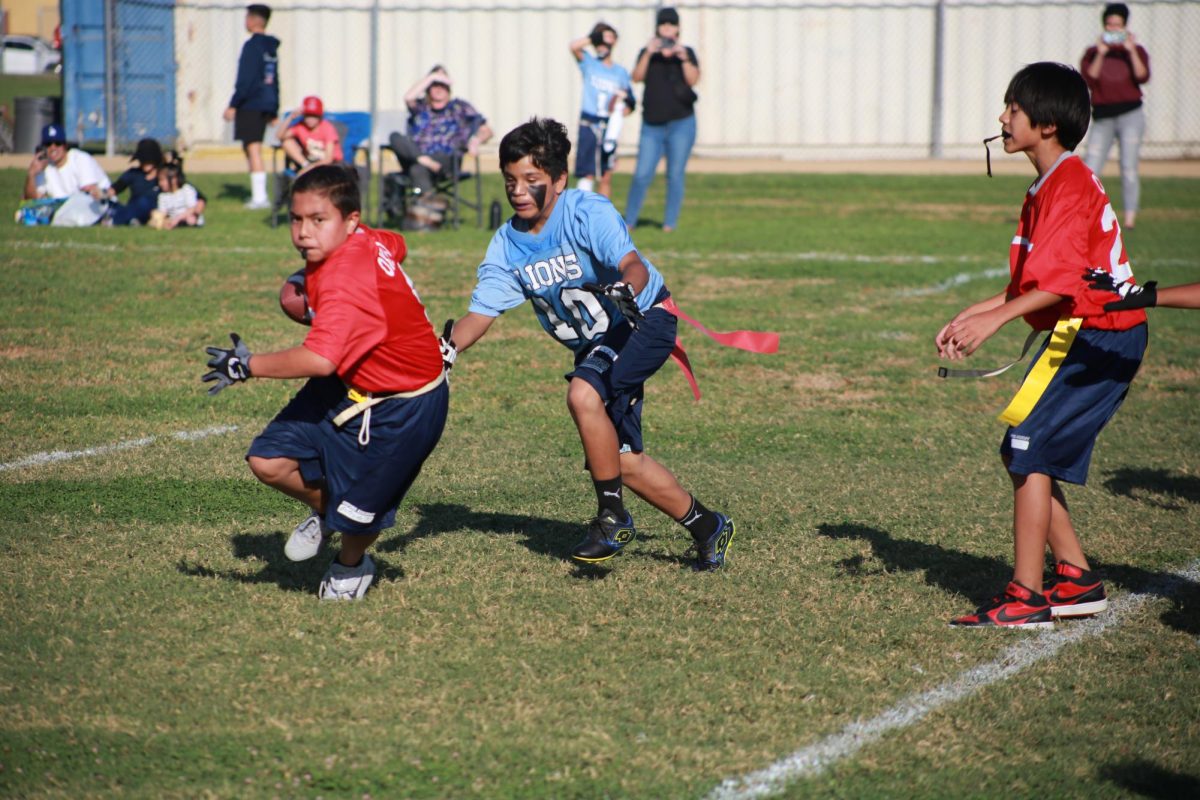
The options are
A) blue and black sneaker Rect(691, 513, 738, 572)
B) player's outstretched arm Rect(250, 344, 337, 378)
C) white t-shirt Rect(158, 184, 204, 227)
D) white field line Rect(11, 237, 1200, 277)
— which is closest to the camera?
player's outstretched arm Rect(250, 344, 337, 378)

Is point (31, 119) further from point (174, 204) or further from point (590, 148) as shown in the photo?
point (590, 148)

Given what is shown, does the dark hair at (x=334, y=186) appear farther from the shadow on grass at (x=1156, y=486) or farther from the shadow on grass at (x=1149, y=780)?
the shadow on grass at (x=1156, y=486)

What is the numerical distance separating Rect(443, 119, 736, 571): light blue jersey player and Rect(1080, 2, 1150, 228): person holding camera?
10.9 metres

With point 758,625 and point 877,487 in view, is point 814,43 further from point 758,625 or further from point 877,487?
point 758,625

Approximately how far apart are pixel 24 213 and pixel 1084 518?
11649mm

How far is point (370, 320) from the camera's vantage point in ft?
13.8

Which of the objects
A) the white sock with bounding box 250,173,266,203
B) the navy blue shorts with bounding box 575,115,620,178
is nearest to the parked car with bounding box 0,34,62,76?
the white sock with bounding box 250,173,266,203

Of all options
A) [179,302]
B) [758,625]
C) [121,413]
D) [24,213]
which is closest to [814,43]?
[24,213]

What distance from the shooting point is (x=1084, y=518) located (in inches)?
227

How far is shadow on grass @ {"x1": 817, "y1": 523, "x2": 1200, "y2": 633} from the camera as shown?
4.77 metres

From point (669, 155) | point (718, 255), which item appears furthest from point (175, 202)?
point (718, 255)

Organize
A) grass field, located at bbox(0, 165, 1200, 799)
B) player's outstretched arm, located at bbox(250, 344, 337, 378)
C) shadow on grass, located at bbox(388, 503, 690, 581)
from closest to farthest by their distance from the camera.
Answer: grass field, located at bbox(0, 165, 1200, 799) < player's outstretched arm, located at bbox(250, 344, 337, 378) < shadow on grass, located at bbox(388, 503, 690, 581)

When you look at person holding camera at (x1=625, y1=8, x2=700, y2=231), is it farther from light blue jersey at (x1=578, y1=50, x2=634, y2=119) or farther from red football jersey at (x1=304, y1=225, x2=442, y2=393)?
red football jersey at (x1=304, y1=225, x2=442, y2=393)

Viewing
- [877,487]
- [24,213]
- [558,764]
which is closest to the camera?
[558,764]
